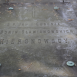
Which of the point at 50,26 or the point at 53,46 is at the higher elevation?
the point at 50,26

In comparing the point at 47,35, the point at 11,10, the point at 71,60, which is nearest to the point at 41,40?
the point at 47,35

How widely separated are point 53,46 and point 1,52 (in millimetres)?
4879

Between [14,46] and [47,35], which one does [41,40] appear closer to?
[47,35]

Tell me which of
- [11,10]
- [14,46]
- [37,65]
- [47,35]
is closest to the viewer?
[37,65]

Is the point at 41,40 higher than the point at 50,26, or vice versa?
the point at 50,26

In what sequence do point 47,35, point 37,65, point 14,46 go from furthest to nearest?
point 47,35, point 14,46, point 37,65

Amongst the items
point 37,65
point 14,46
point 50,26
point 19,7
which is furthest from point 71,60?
point 19,7

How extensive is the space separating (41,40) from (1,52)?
12.8 feet

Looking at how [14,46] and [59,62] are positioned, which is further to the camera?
[14,46]

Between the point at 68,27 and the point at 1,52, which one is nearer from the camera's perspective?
the point at 1,52

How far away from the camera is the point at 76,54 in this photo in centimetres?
980

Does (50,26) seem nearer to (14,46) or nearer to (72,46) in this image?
(72,46)

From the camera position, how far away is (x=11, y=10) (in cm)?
1270

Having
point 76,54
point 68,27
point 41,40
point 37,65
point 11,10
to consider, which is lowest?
point 37,65
